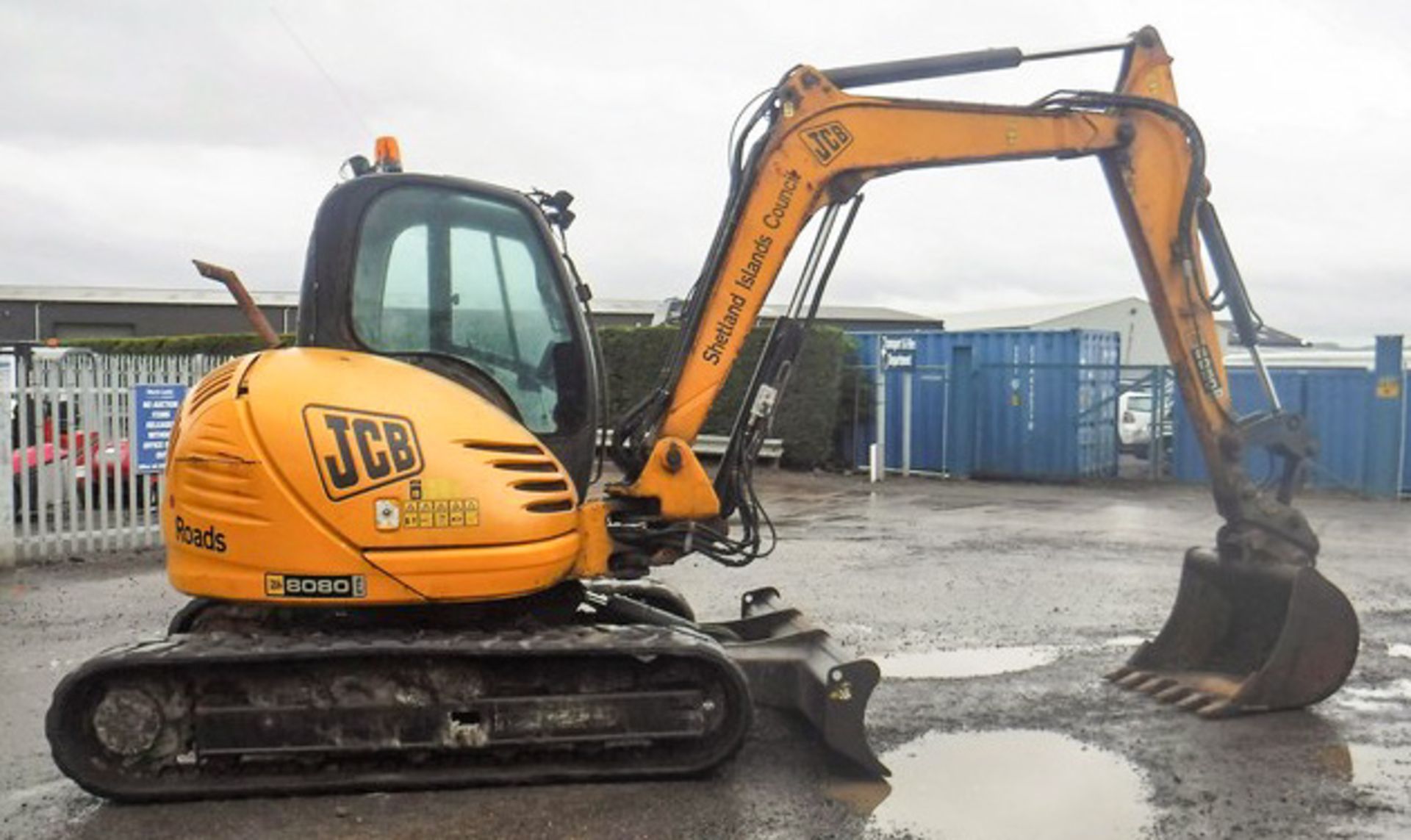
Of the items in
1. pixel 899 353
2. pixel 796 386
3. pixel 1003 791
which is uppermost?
pixel 899 353

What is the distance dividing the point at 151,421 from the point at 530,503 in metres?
8.07

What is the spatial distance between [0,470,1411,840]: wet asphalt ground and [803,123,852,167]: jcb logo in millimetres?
2547

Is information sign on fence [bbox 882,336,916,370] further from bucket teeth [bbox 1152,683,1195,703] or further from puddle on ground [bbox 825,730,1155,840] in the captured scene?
puddle on ground [bbox 825,730,1155,840]

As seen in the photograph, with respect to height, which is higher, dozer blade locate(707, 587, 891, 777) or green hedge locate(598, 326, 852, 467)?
green hedge locate(598, 326, 852, 467)

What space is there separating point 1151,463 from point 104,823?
16.1 m

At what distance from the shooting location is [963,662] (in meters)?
6.97

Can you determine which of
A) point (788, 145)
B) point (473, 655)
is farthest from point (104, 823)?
point (788, 145)

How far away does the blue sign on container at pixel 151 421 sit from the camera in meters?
11.4

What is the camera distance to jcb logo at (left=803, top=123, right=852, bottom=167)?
556cm

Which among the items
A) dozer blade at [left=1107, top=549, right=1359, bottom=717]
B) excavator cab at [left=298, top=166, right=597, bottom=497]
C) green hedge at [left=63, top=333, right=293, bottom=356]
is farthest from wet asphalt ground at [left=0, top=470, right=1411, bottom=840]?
green hedge at [left=63, top=333, right=293, bottom=356]

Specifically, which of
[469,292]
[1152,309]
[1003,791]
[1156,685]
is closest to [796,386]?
[1152,309]

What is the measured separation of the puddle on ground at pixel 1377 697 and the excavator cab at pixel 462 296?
3.88 meters

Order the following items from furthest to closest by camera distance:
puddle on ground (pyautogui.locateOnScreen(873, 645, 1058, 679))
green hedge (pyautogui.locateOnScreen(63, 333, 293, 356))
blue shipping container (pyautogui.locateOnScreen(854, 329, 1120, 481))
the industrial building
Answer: the industrial building → green hedge (pyautogui.locateOnScreen(63, 333, 293, 356)) → blue shipping container (pyautogui.locateOnScreen(854, 329, 1120, 481)) → puddle on ground (pyautogui.locateOnScreen(873, 645, 1058, 679))

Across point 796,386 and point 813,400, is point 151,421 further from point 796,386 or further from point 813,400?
point 813,400
